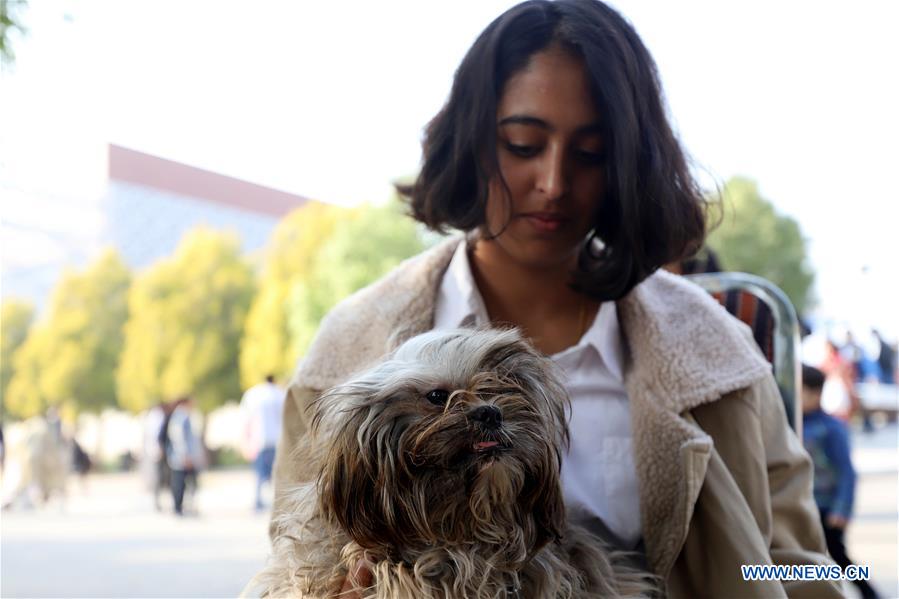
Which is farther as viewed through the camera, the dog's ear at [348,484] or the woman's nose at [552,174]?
the woman's nose at [552,174]

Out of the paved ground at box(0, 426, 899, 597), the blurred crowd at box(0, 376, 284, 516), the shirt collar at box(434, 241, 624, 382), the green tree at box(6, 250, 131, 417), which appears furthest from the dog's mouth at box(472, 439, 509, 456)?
the green tree at box(6, 250, 131, 417)

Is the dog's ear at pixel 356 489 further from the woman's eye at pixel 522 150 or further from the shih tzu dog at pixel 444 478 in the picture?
the woman's eye at pixel 522 150

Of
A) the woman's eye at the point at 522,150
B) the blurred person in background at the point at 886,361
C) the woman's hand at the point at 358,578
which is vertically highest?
the woman's eye at the point at 522,150

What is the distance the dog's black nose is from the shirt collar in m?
0.76

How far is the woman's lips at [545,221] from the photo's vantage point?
9.12 feet

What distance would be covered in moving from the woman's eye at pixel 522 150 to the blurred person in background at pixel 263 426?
1214 centimetres

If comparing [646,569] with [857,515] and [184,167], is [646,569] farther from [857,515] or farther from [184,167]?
[184,167]

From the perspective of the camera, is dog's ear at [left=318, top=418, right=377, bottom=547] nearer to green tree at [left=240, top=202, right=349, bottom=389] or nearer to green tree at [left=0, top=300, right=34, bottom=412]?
green tree at [left=240, top=202, right=349, bottom=389]

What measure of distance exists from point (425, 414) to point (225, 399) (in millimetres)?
47088

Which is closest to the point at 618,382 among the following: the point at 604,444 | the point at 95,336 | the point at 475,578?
the point at 604,444

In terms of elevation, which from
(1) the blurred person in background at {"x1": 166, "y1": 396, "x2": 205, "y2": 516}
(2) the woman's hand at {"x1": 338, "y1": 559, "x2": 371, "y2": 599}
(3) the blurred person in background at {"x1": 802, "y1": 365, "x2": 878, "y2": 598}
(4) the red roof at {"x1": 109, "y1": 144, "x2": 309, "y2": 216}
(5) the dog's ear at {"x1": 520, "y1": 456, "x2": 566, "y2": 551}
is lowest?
(1) the blurred person in background at {"x1": 166, "y1": 396, "x2": 205, "y2": 516}

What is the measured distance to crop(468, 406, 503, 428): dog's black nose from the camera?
206 cm

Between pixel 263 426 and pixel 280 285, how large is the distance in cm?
3266

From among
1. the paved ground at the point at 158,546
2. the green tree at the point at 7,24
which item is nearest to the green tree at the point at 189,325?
the paved ground at the point at 158,546
